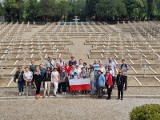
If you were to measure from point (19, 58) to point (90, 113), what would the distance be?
43.6ft

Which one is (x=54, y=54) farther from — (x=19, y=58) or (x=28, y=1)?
(x=28, y=1)

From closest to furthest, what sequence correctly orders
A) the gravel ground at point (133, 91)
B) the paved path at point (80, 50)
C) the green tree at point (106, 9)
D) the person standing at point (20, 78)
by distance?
the person standing at point (20, 78) < the gravel ground at point (133, 91) < the paved path at point (80, 50) < the green tree at point (106, 9)

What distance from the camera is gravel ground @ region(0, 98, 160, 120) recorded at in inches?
556

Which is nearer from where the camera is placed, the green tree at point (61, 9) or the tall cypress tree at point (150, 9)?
the green tree at point (61, 9)

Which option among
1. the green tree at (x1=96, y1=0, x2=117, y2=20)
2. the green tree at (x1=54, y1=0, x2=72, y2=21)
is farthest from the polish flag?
the green tree at (x1=54, y1=0, x2=72, y2=21)

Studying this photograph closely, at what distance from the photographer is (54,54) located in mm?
28844

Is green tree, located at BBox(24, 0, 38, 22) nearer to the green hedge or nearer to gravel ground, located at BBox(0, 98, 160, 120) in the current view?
gravel ground, located at BBox(0, 98, 160, 120)

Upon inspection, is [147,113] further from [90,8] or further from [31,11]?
[31,11]

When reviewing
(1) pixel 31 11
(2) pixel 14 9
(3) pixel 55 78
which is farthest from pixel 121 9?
(3) pixel 55 78

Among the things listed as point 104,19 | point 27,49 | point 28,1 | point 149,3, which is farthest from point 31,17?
point 27,49

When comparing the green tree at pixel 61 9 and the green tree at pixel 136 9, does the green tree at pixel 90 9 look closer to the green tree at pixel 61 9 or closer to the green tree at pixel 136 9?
the green tree at pixel 61 9

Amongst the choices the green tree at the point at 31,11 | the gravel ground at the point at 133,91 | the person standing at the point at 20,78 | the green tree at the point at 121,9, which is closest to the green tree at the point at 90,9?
the green tree at the point at 121,9

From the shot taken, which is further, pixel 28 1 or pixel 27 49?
pixel 28 1

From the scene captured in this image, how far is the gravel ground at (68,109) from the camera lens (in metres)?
14.1
